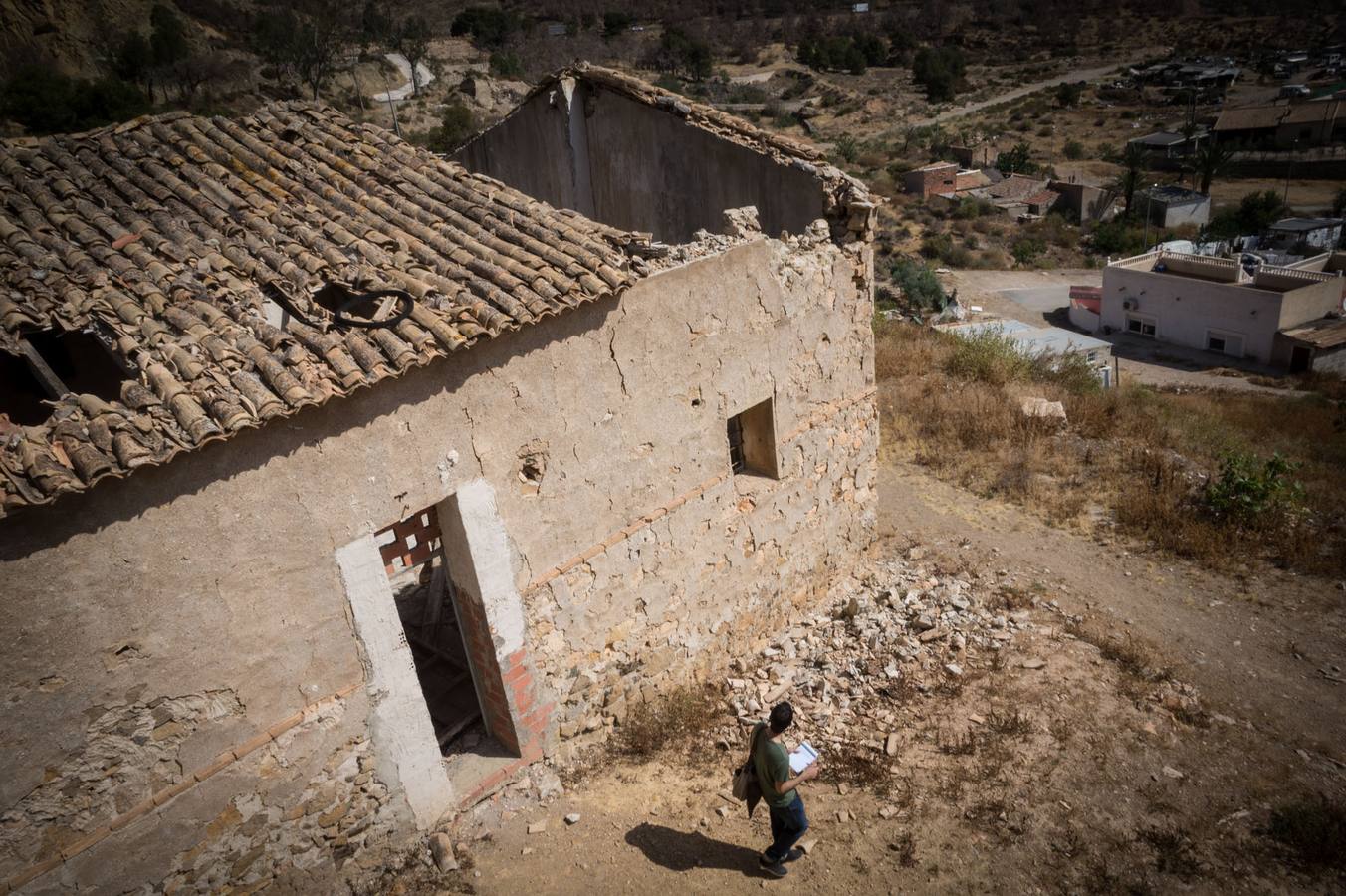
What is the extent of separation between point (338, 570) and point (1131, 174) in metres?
49.6

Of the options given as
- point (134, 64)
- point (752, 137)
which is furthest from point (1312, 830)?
point (134, 64)

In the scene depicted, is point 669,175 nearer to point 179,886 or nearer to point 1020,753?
point 1020,753

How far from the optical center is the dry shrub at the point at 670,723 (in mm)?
6863

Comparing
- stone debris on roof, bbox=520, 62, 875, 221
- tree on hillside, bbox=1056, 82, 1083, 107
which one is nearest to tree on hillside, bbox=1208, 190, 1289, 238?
tree on hillside, bbox=1056, 82, 1083, 107

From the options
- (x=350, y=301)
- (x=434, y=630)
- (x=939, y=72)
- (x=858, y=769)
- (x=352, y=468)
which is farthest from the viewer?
(x=939, y=72)

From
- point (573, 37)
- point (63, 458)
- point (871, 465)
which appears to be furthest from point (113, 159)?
point (573, 37)

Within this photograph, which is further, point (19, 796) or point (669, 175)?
point (669, 175)

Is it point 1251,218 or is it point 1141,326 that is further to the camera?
point 1251,218

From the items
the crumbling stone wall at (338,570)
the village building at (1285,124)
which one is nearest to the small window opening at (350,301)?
the crumbling stone wall at (338,570)

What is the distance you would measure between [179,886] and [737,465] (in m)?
5.42

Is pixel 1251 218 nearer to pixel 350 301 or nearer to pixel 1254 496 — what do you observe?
pixel 1254 496

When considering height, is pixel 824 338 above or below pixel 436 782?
above

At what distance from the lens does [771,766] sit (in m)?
5.29

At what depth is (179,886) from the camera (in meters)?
4.71
